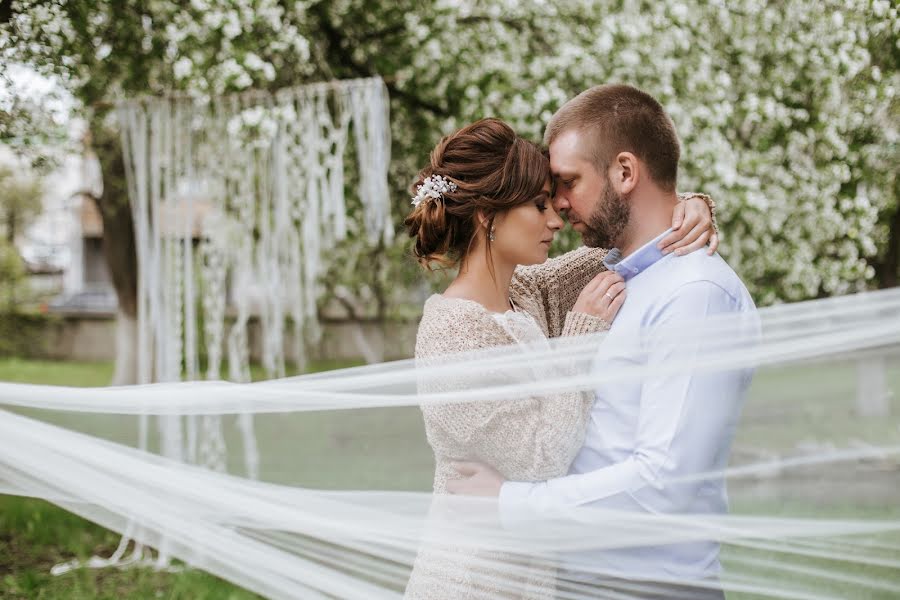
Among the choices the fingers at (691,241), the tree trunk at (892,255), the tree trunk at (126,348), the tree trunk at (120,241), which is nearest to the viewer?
the fingers at (691,241)

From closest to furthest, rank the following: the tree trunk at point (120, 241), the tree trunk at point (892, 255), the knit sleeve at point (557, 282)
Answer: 1. the knit sleeve at point (557, 282)
2. the tree trunk at point (892, 255)
3. the tree trunk at point (120, 241)

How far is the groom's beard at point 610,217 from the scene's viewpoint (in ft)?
6.54

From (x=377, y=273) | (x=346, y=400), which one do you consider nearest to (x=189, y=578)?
(x=346, y=400)

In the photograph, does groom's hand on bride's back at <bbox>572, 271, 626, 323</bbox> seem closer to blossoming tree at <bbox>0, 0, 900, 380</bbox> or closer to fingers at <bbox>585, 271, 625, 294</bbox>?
fingers at <bbox>585, 271, 625, 294</bbox>

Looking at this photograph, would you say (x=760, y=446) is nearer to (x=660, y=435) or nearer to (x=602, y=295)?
(x=660, y=435)

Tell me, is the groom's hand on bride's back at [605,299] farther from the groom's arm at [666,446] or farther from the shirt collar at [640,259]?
the groom's arm at [666,446]

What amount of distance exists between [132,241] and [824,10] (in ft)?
19.3

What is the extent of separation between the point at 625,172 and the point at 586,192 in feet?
0.29

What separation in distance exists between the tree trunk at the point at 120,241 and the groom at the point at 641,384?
540 centimetres

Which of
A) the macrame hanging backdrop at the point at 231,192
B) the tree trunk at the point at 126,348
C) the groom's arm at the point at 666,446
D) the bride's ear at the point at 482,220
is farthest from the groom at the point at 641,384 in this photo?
the tree trunk at the point at 126,348

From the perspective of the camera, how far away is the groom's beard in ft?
6.54

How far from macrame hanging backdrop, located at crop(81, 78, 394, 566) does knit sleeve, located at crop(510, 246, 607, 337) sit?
2.82 metres

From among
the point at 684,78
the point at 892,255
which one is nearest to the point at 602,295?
the point at 684,78

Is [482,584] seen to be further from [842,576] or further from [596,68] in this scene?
[596,68]
